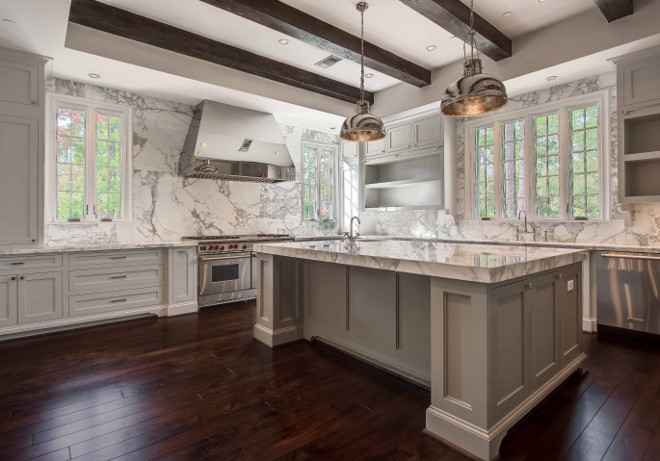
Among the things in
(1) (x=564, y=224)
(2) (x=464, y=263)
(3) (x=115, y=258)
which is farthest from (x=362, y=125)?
(3) (x=115, y=258)

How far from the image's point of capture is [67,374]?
2.76 meters

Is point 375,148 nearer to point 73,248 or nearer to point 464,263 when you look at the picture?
point 73,248

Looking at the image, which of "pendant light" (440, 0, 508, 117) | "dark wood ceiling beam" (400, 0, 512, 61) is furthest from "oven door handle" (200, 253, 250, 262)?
"dark wood ceiling beam" (400, 0, 512, 61)

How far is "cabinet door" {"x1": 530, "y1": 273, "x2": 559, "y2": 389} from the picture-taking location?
84.1 inches

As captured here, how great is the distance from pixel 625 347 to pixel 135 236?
5.55 m

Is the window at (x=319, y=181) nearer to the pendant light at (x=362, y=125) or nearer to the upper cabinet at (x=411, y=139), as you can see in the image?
the upper cabinet at (x=411, y=139)

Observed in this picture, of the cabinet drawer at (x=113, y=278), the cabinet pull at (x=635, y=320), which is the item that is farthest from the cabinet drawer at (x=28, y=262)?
the cabinet pull at (x=635, y=320)

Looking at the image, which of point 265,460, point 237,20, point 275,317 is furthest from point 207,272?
point 265,460

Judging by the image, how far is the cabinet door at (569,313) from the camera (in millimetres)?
2406

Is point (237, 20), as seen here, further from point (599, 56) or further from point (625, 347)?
point (625, 347)

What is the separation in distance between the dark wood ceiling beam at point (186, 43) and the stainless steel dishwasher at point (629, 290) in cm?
403

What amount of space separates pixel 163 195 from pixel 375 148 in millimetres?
3417

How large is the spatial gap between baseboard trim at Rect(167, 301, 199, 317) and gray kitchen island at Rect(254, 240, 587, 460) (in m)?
1.79

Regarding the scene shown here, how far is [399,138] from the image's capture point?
19.1 feet
